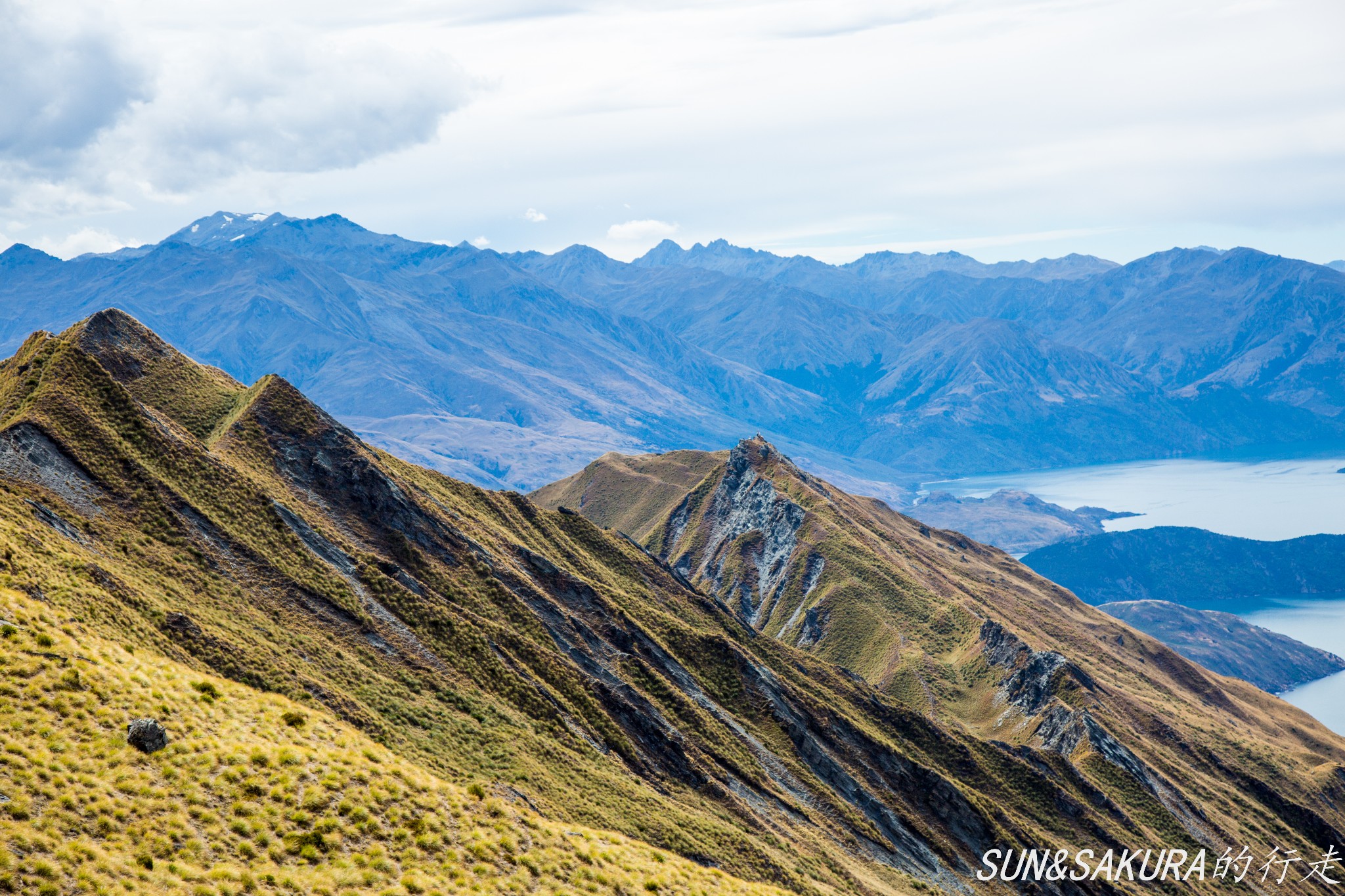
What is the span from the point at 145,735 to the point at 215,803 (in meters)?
3.72

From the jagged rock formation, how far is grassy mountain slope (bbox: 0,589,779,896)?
5.29 m

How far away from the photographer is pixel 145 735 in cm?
3234

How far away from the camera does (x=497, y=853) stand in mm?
37375

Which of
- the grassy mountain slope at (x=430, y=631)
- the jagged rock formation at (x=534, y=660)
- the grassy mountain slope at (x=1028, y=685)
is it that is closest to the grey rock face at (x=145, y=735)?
the grassy mountain slope at (x=430, y=631)

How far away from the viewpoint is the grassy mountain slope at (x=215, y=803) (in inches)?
1088

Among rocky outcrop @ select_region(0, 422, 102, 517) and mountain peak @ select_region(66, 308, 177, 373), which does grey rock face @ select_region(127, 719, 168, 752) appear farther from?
mountain peak @ select_region(66, 308, 177, 373)

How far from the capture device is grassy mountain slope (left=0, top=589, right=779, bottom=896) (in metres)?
27.6

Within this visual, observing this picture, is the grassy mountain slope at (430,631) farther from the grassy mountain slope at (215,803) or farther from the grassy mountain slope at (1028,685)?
the grassy mountain slope at (1028,685)

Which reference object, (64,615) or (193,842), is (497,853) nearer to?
(193,842)

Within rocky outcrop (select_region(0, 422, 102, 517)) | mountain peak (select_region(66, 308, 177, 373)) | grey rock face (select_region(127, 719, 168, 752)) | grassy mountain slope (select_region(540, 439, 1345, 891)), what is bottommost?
grey rock face (select_region(127, 719, 168, 752))

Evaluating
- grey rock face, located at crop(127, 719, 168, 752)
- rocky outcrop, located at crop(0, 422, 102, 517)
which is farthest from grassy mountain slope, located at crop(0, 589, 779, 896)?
rocky outcrop, located at crop(0, 422, 102, 517)

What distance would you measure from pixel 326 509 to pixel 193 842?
4283 centimetres

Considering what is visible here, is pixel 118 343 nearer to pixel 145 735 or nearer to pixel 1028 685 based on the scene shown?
pixel 145 735

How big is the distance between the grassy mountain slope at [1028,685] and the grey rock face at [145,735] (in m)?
88.1
